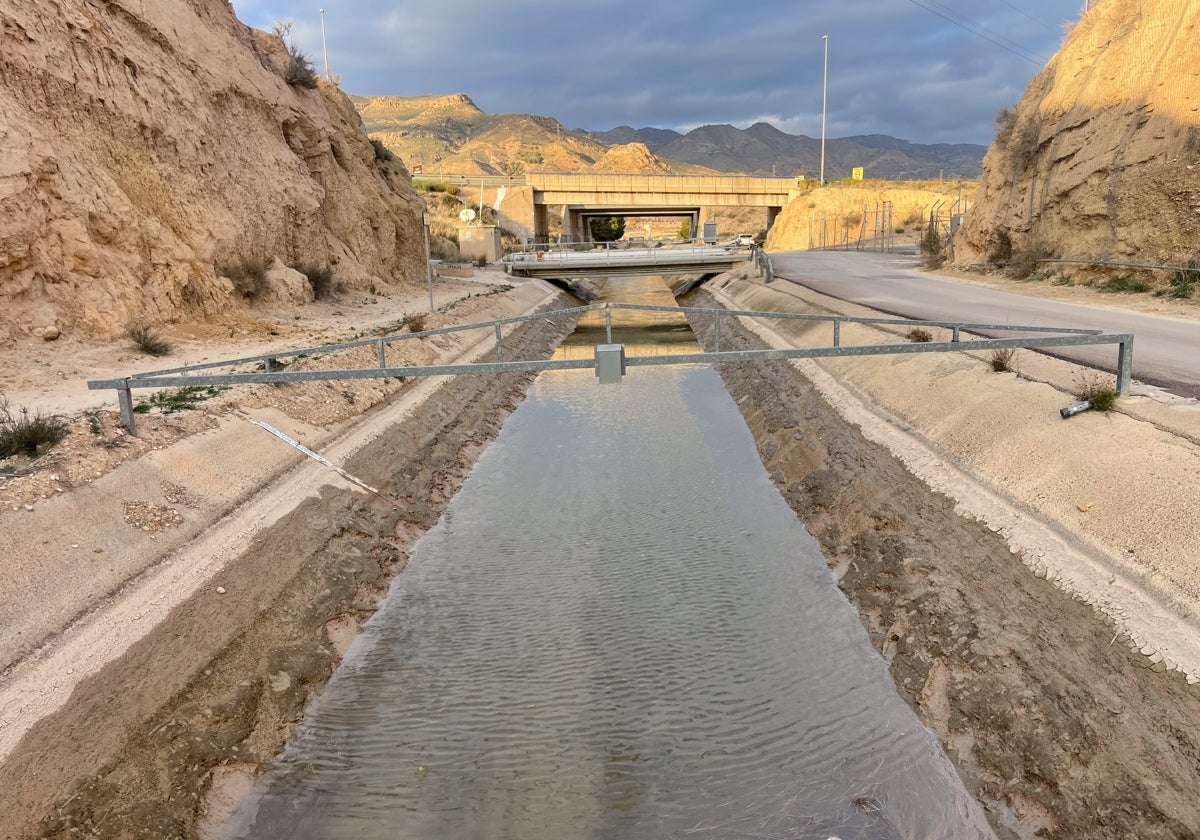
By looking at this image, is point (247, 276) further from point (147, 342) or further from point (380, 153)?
point (380, 153)

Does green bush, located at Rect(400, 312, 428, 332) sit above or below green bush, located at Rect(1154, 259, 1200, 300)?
below

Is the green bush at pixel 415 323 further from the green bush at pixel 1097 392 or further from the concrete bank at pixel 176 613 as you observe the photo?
the green bush at pixel 1097 392

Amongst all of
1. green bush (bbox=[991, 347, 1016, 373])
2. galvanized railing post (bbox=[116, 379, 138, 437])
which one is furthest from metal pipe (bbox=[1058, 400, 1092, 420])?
galvanized railing post (bbox=[116, 379, 138, 437])

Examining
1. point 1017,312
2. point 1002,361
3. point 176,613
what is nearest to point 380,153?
point 1017,312

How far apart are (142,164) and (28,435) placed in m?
12.2

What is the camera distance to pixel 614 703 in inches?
278

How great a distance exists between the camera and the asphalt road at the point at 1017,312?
11039 millimetres

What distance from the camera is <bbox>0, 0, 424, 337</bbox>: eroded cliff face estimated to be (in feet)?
49.5

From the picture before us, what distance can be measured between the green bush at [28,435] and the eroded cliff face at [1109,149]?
23718mm

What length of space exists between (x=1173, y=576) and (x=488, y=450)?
12.2 m

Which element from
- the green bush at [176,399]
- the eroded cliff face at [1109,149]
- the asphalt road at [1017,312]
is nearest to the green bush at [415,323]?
the green bush at [176,399]

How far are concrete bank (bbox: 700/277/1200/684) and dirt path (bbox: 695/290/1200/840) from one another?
25cm

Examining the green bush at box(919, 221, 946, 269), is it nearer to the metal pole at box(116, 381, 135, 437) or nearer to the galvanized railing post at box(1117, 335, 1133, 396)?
the galvanized railing post at box(1117, 335, 1133, 396)

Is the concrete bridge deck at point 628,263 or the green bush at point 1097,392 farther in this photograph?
the concrete bridge deck at point 628,263
